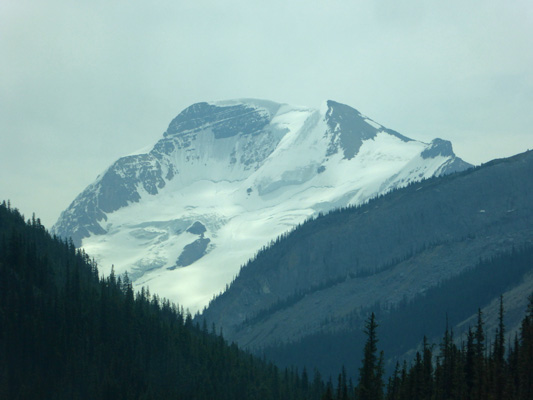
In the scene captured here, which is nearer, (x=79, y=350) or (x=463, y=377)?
(x=463, y=377)

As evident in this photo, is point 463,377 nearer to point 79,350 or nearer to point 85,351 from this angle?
point 79,350

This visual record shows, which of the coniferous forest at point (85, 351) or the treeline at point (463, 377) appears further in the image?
the coniferous forest at point (85, 351)

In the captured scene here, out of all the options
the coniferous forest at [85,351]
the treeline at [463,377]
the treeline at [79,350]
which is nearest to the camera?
the treeline at [463,377]

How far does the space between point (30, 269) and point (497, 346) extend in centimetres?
9800

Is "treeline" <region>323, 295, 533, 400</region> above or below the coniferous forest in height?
below

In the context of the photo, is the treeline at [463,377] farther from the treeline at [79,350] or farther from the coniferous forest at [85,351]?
the treeline at [79,350]

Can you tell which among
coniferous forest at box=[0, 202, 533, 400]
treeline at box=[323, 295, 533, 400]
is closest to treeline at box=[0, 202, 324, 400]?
coniferous forest at box=[0, 202, 533, 400]

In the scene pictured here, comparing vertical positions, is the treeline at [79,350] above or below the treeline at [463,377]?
above

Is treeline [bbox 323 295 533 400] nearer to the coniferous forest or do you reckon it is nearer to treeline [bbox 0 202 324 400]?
the coniferous forest

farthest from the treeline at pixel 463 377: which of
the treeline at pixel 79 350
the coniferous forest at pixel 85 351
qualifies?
the treeline at pixel 79 350

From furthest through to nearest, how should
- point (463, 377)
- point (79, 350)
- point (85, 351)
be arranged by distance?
point (85, 351), point (79, 350), point (463, 377)

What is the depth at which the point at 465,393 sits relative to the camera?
368 feet

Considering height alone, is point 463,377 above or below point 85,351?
below

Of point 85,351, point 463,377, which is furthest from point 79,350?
point 463,377
